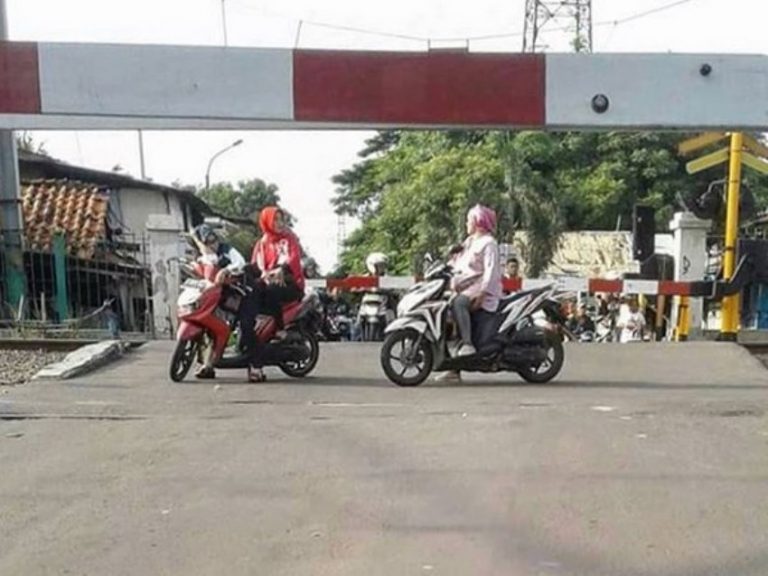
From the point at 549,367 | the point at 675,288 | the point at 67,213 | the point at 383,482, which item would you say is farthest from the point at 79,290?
the point at 383,482

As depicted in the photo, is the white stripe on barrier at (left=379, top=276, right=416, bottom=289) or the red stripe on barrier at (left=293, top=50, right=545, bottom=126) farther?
the white stripe on barrier at (left=379, top=276, right=416, bottom=289)

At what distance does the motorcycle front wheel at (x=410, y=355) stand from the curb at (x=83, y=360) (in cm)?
259

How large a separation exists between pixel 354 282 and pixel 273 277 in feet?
12.7

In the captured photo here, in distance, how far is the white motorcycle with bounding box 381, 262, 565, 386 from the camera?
763 centimetres

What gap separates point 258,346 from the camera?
781 centimetres

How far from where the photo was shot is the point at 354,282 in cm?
1167

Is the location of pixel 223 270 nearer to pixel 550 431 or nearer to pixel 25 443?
pixel 25 443

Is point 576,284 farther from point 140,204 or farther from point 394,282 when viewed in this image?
point 140,204

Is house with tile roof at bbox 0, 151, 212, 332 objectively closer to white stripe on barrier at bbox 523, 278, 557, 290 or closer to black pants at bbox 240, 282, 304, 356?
black pants at bbox 240, 282, 304, 356

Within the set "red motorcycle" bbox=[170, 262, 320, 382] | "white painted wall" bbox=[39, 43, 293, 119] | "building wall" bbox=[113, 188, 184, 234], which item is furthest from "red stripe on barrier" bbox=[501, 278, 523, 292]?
"building wall" bbox=[113, 188, 184, 234]

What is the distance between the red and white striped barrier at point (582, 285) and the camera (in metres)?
10.4

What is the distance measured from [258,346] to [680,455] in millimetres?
4036

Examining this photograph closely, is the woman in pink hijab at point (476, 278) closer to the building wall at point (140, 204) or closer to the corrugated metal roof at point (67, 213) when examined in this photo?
the corrugated metal roof at point (67, 213)

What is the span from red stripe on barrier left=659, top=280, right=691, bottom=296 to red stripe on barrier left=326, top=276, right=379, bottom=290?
11.4 ft
